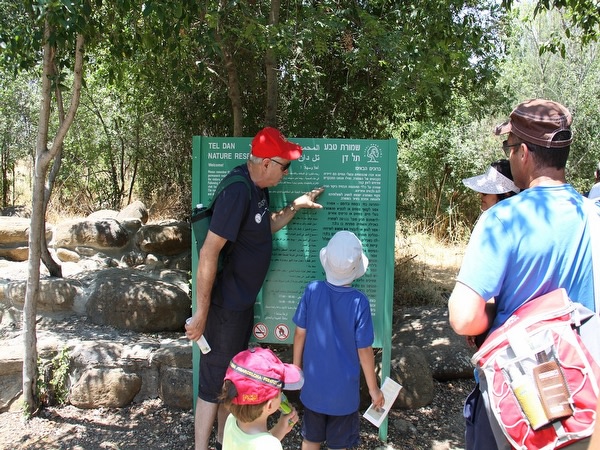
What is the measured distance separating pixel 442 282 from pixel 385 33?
433 centimetres

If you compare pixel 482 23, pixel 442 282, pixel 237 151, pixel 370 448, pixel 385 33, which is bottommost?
pixel 370 448

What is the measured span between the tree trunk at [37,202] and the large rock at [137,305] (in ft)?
3.57

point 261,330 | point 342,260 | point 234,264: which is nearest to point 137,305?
point 261,330

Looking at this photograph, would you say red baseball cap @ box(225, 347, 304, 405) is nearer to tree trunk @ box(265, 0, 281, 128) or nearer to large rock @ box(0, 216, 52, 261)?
tree trunk @ box(265, 0, 281, 128)

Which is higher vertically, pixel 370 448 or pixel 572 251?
pixel 572 251

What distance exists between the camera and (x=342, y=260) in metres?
3.07

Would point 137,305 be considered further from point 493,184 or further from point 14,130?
point 14,130

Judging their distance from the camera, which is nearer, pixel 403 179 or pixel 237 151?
pixel 237 151

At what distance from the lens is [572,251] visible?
194 cm

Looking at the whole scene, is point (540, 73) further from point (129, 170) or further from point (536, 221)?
point (536, 221)

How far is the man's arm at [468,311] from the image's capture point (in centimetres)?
191

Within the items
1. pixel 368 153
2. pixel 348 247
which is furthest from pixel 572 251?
pixel 368 153

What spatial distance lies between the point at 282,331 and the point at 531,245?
2181 millimetres

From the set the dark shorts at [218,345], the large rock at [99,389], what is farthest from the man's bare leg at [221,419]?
the large rock at [99,389]
